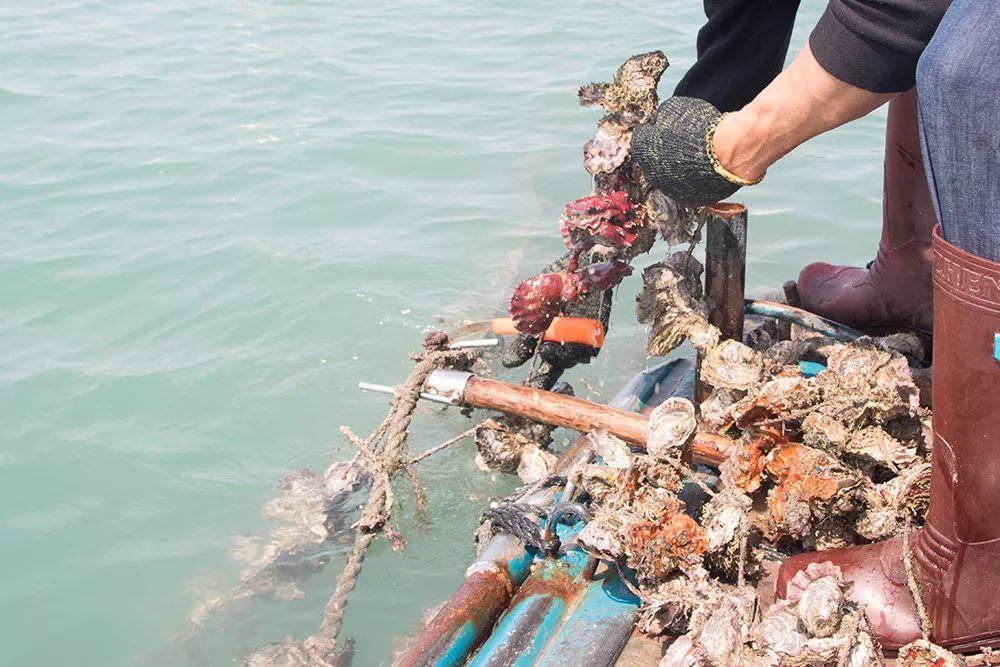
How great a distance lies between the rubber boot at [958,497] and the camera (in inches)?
65.2

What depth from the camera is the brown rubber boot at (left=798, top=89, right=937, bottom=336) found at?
2941mm

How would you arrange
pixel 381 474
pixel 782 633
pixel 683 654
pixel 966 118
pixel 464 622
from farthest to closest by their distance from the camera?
pixel 381 474
pixel 464 622
pixel 683 654
pixel 782 633
pixel 966 118

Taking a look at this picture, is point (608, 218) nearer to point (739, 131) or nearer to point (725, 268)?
point (725, 268)

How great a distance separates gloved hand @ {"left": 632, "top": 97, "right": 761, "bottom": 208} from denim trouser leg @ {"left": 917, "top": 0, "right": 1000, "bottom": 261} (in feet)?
2.21

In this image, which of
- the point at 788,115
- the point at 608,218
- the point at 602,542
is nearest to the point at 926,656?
the point at 602,542

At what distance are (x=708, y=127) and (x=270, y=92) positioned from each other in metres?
7.88

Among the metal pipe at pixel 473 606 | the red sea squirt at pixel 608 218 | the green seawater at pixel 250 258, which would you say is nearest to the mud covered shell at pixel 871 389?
the red sea squirt at pixel 608 218

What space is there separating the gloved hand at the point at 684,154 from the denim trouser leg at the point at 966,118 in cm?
67

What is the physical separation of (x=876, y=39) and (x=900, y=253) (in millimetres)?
1369

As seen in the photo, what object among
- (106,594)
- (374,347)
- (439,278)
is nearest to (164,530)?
(106,594)

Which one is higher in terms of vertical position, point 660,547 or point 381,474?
point 660,547

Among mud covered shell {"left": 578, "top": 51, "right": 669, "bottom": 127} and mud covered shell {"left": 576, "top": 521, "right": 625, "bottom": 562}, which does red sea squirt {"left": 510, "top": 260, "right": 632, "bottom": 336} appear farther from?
mud covered shell {"left": 576, "top": 521, "right": 625, "bottom": 562}

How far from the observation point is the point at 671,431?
222 centimetres

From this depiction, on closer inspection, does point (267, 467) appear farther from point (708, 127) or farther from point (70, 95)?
point (70, 95)
